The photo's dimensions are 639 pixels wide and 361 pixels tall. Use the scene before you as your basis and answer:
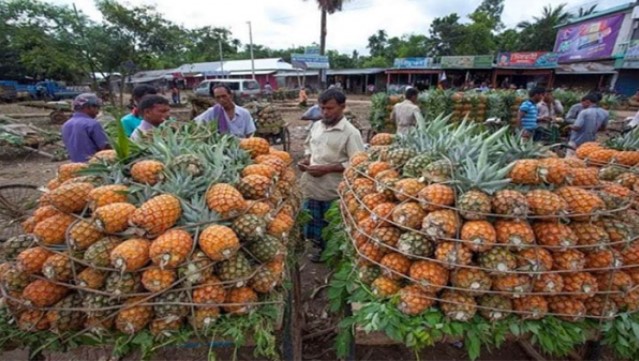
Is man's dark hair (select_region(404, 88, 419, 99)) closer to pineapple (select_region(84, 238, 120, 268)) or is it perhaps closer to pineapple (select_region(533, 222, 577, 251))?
pineapple (select_region(533, 222, 577, 251))

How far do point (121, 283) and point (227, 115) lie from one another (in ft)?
12.0

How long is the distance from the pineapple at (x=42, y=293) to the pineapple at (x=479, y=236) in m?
2.12

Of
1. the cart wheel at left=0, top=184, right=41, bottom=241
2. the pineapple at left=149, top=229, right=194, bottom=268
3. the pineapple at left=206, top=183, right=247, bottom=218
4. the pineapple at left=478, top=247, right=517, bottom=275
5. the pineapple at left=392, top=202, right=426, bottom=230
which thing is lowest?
the cart wheel at left=0, top=184, right=41, bottom=241

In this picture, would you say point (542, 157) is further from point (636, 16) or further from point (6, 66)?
point (6, 66)

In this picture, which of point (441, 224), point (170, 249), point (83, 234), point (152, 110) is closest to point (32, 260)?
point (83, 234)

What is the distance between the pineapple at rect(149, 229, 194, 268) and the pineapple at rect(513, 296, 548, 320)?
1773 mm

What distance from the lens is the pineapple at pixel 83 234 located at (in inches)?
65.7

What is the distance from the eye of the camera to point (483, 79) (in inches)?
1246

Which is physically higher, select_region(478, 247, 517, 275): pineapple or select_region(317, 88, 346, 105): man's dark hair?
select_region(317, 88, 346, 105): man's dark hair

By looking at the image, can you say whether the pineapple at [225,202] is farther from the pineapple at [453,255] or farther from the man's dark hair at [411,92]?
the man's dark hair at [411,92]

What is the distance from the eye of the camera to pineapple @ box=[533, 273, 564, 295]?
1.71m

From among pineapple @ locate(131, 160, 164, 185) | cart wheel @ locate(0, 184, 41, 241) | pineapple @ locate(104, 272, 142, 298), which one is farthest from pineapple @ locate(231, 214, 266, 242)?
cart wheel @ locate(0, 184, 41, 241)

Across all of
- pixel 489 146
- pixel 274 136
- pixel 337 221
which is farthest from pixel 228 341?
pixel 274 136

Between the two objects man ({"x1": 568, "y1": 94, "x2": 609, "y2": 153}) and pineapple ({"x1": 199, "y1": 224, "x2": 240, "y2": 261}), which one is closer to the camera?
pineapple ({"x1": 199, "y1": 224, "x2": 240, "y2": 261})
